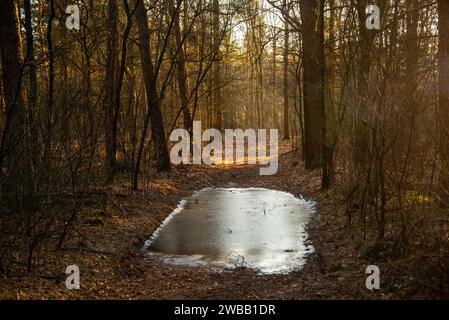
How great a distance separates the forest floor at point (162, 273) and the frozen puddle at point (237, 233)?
0.33m

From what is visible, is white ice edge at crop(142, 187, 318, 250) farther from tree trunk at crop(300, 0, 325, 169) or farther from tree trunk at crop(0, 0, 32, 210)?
tree trunk at crop(0, 0, 32, 210)

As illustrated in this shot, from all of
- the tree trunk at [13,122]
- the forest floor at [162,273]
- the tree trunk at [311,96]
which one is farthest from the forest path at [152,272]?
the tree trunk at [311,96]

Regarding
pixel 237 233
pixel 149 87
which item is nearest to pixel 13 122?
pixel 237 233

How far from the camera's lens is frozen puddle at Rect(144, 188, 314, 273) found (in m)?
8.31

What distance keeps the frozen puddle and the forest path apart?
12.3 inches

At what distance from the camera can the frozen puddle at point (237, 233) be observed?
27.3 ft

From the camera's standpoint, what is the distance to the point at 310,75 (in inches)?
670

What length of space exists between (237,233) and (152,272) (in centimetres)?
297

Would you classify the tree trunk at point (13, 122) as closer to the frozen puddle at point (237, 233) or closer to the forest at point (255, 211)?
the forest at point (255, 211)

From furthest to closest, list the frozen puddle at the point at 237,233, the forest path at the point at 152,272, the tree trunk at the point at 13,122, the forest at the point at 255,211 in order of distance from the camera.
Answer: the frozen puddle at the point at 237,233, the tree trunk at the point at 13,122, the forest at the point at 255,211, the forest path at the point at 152,272

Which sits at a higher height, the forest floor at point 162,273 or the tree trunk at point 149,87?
the tree trunk at point 149,87

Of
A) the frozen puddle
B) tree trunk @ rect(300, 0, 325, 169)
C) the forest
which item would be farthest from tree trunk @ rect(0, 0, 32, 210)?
tree trunk @ rect(300, 0, 325, 169)

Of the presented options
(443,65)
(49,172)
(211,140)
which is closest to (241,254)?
(49,172)
